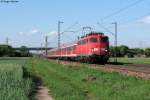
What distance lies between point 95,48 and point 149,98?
33.8m

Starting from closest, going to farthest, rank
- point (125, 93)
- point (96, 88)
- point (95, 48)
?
point (125, 93) < point (96, 88) < point (95, 48)

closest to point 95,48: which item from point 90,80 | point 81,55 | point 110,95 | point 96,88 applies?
point 81,55

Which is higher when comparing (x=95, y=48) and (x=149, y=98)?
(x=95, y=48)

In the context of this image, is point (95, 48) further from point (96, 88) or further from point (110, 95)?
point (110, 95)

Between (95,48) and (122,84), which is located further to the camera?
(95,48)

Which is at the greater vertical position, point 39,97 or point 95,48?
point 95,48

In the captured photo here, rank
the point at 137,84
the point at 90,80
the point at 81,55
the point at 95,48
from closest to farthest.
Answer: the point at 137,84 → the point at 90,80 → the point at 95,48 → the point at 81,55

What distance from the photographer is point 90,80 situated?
33.0m

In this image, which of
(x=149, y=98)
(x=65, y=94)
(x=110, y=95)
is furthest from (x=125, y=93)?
(x=65, y=94)

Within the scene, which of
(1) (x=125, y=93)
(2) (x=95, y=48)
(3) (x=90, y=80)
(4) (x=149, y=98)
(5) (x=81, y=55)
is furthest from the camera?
(5) (x=81, y=55)

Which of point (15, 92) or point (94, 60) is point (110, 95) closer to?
point (15, 92)

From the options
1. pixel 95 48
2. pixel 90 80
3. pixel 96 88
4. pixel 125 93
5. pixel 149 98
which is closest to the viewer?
pixel 149 98

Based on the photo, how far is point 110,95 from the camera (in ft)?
74.1

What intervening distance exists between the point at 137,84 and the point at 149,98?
4462 millimetres
